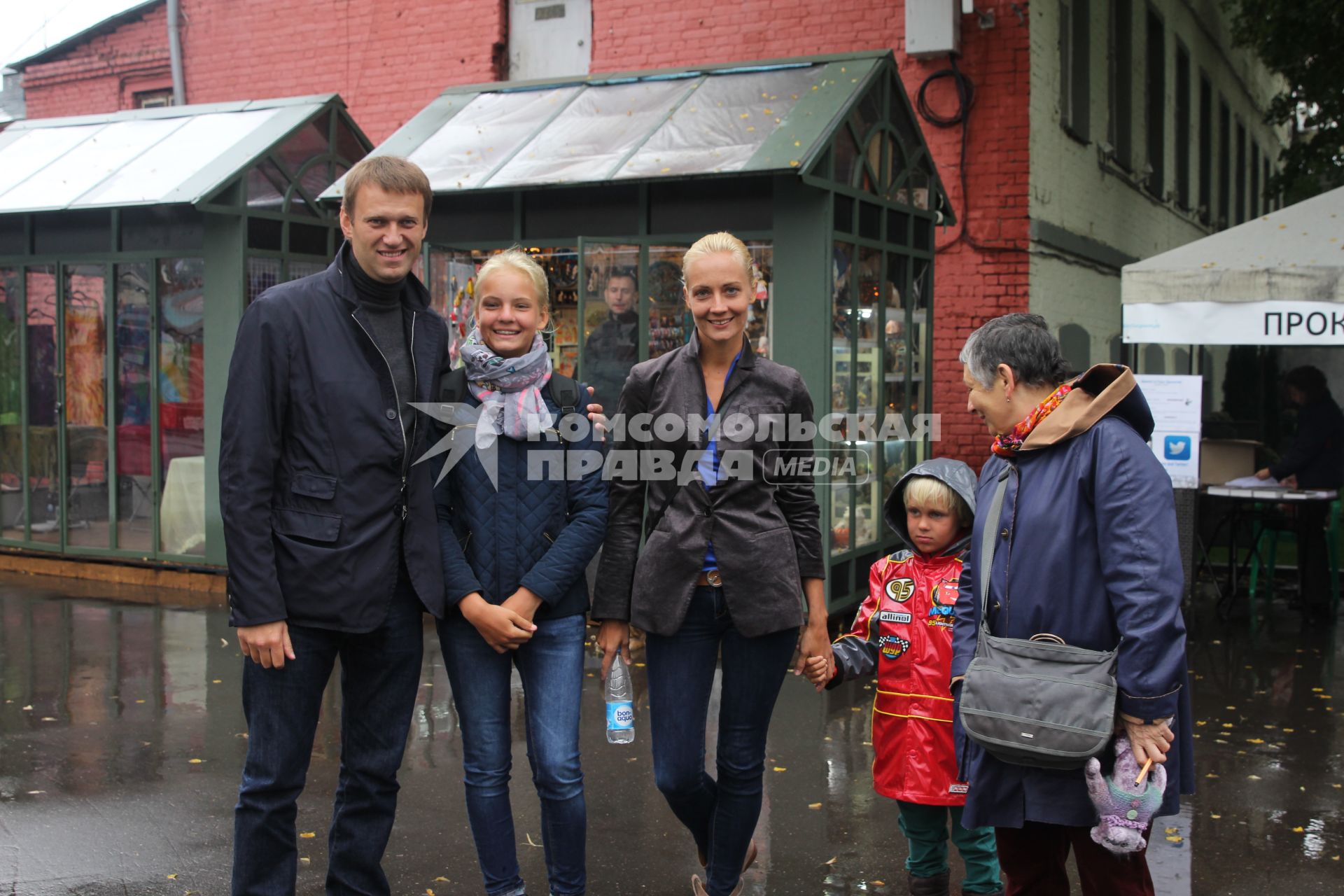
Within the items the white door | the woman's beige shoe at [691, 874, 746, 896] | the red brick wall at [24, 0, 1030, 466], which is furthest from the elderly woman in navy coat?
the white door

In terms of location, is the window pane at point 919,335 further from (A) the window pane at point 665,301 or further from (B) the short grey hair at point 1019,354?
(B) the short grey hair at point 1019,354

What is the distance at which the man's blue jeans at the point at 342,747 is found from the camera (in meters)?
3.20

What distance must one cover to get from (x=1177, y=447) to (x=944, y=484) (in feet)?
17.3

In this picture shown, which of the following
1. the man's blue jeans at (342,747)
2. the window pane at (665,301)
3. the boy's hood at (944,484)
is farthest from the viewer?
the window pane at (665,301)

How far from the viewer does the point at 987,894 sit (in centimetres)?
394

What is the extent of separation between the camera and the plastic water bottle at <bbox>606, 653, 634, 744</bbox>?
360 centimetres

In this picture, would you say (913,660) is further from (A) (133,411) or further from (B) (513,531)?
Result: (A) (133,411)

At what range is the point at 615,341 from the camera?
8.33 m

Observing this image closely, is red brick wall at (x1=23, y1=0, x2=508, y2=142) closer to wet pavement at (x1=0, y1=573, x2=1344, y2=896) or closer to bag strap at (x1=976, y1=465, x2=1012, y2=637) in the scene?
wet pavement at (x1=0, y1=573, x2=1344, y2=896)

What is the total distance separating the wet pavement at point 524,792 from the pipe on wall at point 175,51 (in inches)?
359

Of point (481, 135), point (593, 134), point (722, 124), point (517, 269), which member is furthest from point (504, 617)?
point (481, 135)

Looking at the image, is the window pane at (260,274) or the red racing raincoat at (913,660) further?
the window pane at (260,274)

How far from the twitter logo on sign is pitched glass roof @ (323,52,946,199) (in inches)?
123

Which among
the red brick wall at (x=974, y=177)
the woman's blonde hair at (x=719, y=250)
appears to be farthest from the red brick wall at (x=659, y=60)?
the woman's blonde hair at (x=719, y=250)
